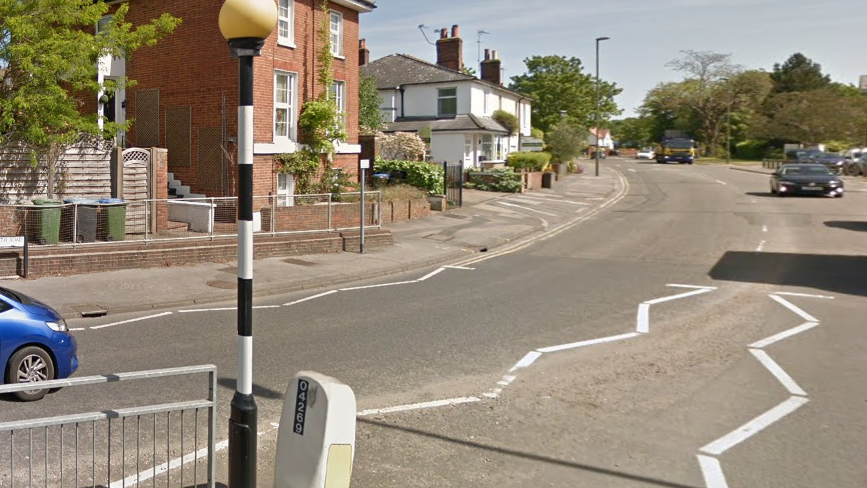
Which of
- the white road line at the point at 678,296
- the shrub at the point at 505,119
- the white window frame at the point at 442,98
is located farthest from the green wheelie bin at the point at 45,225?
the shrub at the point at 505,119

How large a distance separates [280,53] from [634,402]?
17465mm

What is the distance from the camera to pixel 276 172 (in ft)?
73.8

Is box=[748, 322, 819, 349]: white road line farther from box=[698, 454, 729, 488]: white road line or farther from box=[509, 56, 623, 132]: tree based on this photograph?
box=[509, 56, 623, 132]: tree

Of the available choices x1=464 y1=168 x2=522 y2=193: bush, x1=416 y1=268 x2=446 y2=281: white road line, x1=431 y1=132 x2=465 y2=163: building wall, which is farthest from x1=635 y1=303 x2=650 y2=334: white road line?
x1=431 y1=132 x2=465 y2=163: building wall

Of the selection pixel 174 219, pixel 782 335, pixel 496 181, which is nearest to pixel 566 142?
pixel 496 181

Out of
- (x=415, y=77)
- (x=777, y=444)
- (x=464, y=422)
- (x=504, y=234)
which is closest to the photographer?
(x=777, y=444)

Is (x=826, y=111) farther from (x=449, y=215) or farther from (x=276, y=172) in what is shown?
(x=276, y=172)

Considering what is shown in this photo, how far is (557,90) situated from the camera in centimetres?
7712

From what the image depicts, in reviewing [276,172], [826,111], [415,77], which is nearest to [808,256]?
[276,172]

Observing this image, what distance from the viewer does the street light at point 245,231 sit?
16.8 feet

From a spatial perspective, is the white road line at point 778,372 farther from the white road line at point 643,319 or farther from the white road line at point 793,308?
the white road line at point 793,308

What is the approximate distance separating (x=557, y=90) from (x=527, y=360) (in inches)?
2783

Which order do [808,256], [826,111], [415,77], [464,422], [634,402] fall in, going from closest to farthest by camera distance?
1. [464,422]
2. [634,402]
3. [808,256]
4. [415,77]
5. [826,111]

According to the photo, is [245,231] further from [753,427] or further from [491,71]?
[491,71]
